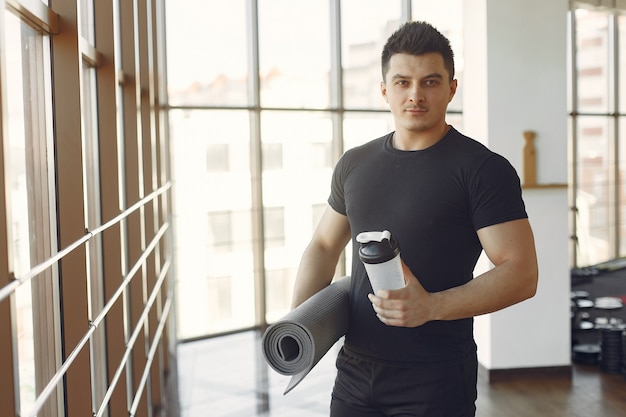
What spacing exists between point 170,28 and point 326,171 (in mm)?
1562

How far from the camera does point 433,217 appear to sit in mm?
1647

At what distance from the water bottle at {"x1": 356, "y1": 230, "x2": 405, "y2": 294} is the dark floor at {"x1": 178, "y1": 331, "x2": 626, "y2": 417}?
7.68 ft

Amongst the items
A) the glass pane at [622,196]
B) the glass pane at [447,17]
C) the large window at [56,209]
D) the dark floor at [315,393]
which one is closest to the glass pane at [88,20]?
the large window at [56,209]

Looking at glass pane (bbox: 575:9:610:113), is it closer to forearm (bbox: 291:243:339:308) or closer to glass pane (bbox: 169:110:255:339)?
glass pane (bbox: 169:110:255:339)

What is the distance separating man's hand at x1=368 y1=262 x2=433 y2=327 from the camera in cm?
149

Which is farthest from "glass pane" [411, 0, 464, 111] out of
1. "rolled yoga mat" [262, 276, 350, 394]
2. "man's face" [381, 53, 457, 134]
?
"rolled yoga mat" [262, 276, 350, 394]

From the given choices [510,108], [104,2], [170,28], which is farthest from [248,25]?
[104,2]

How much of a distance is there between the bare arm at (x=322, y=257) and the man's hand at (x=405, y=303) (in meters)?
0.42

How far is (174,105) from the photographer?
502 centimetres

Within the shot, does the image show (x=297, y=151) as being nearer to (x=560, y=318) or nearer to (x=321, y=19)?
(x=321, y=19)

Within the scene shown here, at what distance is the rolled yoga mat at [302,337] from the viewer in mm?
1651

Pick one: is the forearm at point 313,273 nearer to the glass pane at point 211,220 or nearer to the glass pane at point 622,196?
the glass pane at point 211,220

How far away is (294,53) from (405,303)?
4146 millimetres

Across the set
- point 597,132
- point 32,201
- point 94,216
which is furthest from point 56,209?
point 597,132
